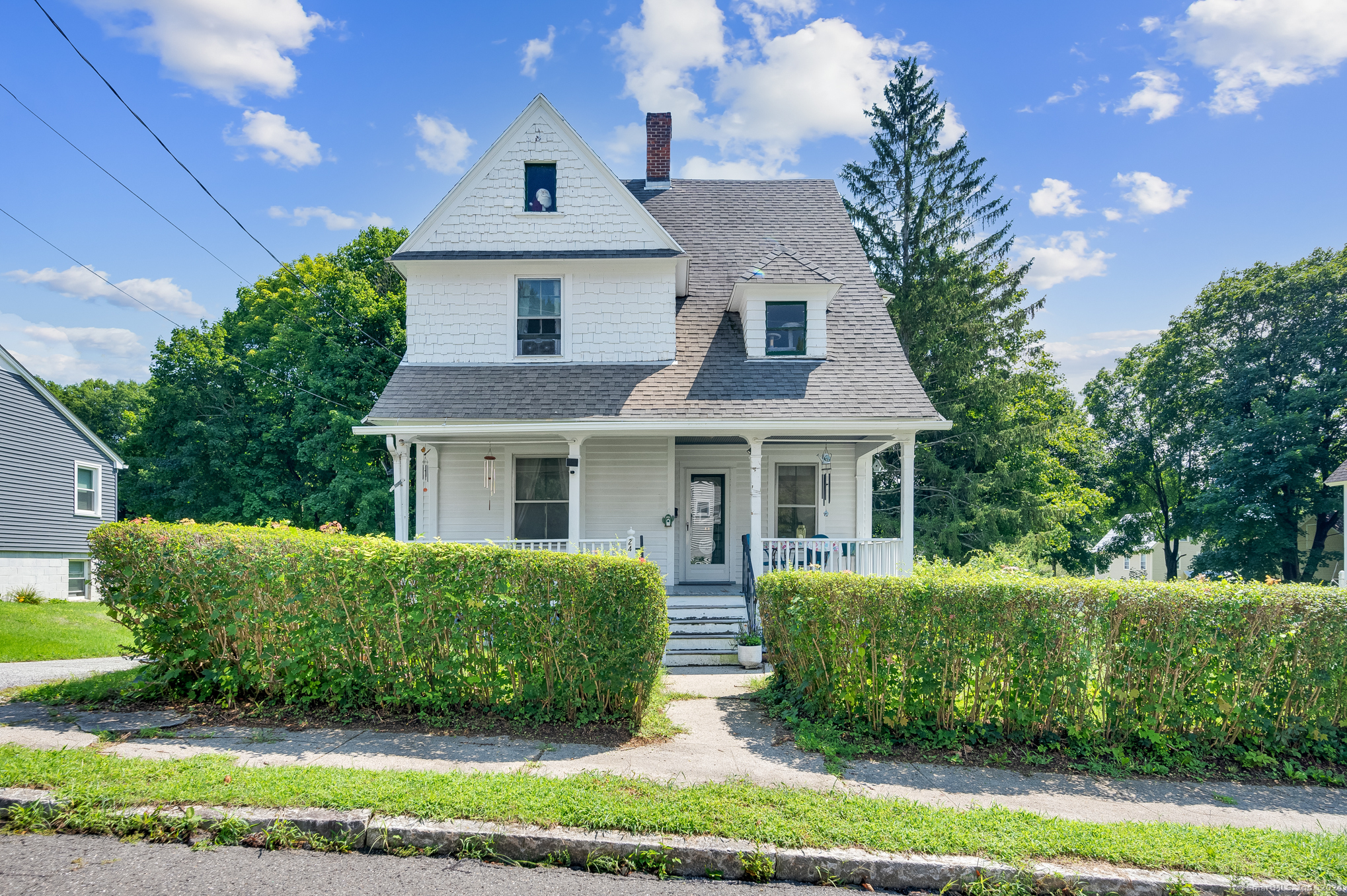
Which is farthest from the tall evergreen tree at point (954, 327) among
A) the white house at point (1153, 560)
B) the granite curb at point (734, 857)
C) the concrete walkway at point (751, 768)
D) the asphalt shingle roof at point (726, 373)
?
the granite curb at point (734, 857)

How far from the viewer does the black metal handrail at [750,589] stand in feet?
32.1

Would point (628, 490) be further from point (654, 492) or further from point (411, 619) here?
point (411, 619)

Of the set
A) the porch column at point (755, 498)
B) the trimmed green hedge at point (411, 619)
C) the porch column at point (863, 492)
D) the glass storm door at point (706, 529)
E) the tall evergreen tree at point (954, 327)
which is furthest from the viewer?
the tall evergreen tree at point (954, 327)

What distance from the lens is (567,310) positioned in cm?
1220

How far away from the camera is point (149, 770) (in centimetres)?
438

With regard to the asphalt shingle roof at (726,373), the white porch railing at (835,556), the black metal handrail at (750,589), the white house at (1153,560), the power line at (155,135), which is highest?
the power line at (155,135)

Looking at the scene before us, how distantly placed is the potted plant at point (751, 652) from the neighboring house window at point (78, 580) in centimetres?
2326

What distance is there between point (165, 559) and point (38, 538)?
2068cm

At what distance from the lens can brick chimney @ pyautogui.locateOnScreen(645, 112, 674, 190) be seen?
1515 centimetres

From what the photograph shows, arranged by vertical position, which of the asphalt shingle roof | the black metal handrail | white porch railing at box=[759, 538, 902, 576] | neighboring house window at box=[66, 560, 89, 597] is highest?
the asphalt shingle roof

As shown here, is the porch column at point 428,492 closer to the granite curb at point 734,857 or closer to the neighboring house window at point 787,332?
the neighboring house window at point 787,332

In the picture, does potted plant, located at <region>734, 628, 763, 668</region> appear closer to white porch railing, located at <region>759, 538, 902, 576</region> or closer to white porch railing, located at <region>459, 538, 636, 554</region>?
white porch railing, located at <region>759, 538, 902, 576</region>

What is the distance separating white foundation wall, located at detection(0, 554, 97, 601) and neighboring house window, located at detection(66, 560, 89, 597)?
0.13 metres

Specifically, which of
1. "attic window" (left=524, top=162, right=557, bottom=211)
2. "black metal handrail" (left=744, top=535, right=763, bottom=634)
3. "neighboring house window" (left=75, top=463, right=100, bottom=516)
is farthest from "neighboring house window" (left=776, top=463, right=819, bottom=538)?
"neighboring house window" (left=75, top=463, right=100, bottom=516)
